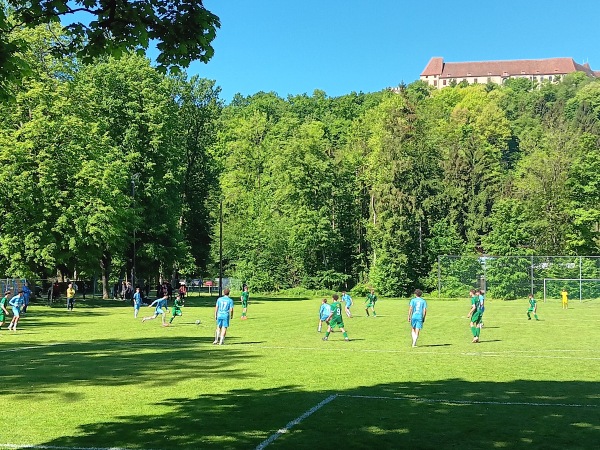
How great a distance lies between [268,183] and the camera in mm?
96312

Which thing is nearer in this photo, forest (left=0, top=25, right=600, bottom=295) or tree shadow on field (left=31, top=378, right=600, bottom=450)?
tree shadow on field (left=31, top=378, right=600, bottom=450)

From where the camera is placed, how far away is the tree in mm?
8953

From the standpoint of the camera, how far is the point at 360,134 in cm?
10081

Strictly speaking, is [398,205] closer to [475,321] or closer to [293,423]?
[475,321]

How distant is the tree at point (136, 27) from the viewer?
29.4ft

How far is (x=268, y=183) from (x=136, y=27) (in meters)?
87.4

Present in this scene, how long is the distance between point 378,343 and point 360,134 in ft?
259

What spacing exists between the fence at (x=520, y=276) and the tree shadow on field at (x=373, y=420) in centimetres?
5036

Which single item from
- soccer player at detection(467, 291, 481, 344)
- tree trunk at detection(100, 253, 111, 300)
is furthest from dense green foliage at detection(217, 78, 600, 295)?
soccer player at detection(467, 291, 481, 344)

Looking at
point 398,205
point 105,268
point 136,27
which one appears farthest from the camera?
point 398,205

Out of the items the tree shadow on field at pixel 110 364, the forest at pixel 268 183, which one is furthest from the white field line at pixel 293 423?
the forest at pixel 268 183

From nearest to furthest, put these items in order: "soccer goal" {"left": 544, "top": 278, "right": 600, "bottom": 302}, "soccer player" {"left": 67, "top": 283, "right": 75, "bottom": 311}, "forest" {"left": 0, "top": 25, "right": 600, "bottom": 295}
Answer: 1. "soccer player" {"left": 67, "top": 283, "right": 75, "bottom": 311}
2. "forest" {"left": 0, "top": 25, "right": 600, "bottom": 295}
3. "soccer goal" {"left": 544, "top": 278, "right": 600, "bottom": 302}

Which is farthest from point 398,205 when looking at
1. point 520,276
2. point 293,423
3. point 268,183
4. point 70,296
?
point 293,423

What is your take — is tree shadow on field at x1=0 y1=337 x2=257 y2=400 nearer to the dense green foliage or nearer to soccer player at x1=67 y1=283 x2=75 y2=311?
soccer player at x1=67 y1=283 x2=75 y2=311
